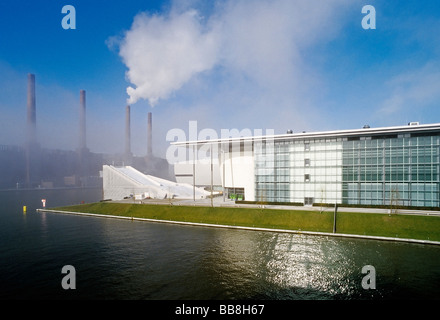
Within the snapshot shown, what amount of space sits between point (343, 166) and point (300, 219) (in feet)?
55.6

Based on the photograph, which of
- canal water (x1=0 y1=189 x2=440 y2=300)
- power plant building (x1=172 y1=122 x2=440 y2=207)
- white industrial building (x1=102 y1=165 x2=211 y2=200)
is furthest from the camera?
white industrial building (x1=102 y1=165 x2=211 y2=200)

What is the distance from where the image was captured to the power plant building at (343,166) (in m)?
46.0

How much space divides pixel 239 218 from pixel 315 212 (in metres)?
13.6

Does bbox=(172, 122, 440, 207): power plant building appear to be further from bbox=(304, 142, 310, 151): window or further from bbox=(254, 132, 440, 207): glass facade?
bbox=(304, 142, 310, 151): window

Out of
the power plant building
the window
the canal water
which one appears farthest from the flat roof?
the canal water

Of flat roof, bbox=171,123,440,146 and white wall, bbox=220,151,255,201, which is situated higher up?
flat roof, bbox=171,123,440,146

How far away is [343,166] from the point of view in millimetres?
51156

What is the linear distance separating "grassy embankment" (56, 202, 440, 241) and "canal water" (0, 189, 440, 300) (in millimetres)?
3638

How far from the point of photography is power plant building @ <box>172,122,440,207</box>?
46.0 m

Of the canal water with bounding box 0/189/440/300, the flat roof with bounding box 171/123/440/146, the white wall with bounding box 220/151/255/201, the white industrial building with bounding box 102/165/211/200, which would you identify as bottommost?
the canal water with bounding box 0/189/440/300

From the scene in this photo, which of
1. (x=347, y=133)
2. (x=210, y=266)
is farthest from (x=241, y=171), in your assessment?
(x=210, y=266)

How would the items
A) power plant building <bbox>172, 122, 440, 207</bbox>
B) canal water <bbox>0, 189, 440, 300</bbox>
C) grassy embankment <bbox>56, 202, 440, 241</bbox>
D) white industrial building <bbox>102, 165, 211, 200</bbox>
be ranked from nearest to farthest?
canal water <bbox>0, 189, 440, 300</bbox>
grassy embankment <bbox>56, 202, 440, 241</bbox>
power plant building <bbox>172, 122, 440, 207</bbox>
white industrial building <bbox>102, 165, 211, 200</bbox>

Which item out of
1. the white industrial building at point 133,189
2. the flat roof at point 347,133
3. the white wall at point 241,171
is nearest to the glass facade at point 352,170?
the flat roof at point 347,133
